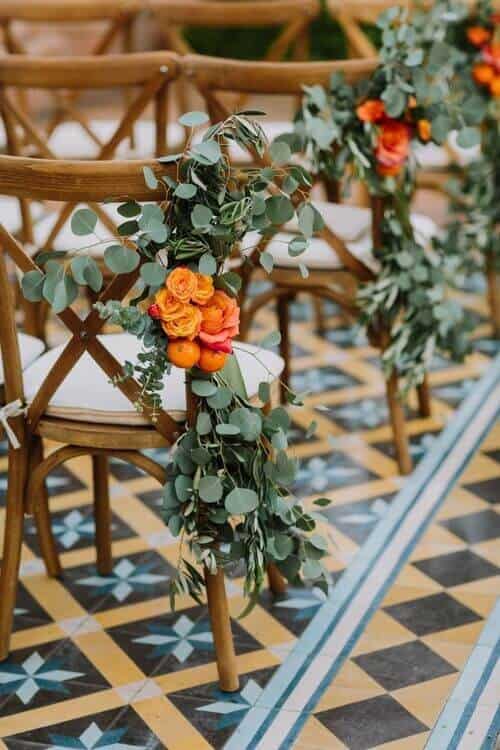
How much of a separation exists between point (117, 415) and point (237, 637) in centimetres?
65

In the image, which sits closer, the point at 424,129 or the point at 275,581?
the point at 275,581

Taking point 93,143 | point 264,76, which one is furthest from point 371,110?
point 93,143

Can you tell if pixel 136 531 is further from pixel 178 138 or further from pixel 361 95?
pixel 178 138

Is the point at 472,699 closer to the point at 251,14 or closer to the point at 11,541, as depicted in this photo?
the point at 11,541

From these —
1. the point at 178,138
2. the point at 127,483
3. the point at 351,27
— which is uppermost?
the point at 351,27

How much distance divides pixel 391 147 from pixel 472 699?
1.49 m

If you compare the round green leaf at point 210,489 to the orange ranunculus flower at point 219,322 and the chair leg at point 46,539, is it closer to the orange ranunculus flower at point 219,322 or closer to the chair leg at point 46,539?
the orange ranunculus flower at point 219,322

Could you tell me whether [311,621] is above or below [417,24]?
below

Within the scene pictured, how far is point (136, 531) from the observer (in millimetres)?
3824

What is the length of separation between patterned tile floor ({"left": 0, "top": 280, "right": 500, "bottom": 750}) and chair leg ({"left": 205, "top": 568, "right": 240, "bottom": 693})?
36 mm

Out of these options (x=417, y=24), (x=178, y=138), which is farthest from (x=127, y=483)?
(x=178, y=138)

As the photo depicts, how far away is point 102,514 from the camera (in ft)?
11.7

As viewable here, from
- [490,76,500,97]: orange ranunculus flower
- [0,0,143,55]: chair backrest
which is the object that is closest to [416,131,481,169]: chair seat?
[490,76,500,97]: orange ranunculus flower

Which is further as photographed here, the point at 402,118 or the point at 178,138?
the point at 178,138
